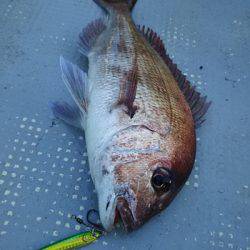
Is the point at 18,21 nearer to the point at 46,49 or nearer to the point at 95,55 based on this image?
the point at 46,49

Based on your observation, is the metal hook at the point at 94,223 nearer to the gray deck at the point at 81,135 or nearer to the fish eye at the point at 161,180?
the gray deck at the point at 81,135

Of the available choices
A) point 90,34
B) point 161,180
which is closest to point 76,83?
point 90,34

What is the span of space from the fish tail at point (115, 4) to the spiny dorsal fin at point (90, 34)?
0.12m

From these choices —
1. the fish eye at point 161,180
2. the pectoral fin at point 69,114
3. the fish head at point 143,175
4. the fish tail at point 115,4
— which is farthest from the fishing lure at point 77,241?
the fish tail at point 115,4

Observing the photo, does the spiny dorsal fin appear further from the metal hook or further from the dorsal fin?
the metal hook

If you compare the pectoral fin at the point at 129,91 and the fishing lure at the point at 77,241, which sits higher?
the pectoral fin at the point at 129,91

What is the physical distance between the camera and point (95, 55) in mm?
1903

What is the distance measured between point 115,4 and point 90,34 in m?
0.28

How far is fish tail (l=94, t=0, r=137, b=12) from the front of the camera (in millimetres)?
2197

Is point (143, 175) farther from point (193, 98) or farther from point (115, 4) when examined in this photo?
point (115, 4)

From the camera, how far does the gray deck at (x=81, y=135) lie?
5.08 feet

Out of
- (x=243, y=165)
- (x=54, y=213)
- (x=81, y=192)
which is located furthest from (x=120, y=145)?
(x=243, y=165)

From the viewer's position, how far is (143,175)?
1409mm

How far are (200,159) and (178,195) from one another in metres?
0.22
